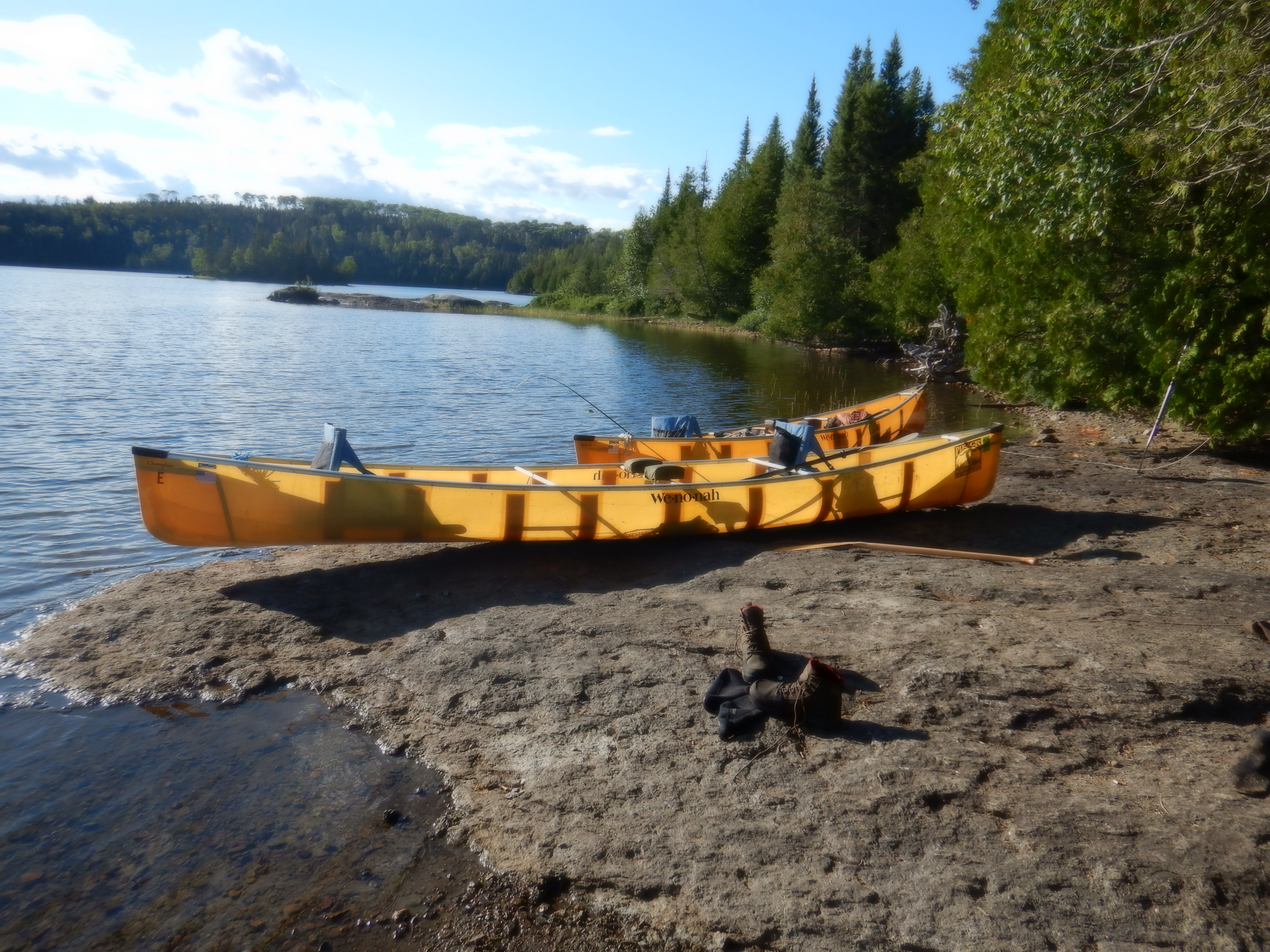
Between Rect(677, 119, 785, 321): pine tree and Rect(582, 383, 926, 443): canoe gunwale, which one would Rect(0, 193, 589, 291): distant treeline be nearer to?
Rect(677, 119, 785, 321): pine tree

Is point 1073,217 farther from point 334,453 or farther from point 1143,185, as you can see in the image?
point 334,453

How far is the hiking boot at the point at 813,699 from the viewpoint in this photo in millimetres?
4762

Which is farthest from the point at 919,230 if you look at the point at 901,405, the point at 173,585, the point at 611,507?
the point at 173,585

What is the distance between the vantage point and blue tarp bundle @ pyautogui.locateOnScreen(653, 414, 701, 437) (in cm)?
1325

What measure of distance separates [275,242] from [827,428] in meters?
128

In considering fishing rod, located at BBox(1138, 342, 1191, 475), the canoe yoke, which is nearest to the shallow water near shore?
the canoe yoke

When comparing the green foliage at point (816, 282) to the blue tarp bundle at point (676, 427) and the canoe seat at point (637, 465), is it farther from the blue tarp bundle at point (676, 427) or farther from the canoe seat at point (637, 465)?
the canoe seat at point (637, 465)

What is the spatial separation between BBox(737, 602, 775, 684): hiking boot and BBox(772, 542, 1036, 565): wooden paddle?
297 centimetres

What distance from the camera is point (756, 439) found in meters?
12.4

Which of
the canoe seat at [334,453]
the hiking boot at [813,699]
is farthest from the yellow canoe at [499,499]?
the hiking boot at [813,699]

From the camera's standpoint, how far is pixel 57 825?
459cm

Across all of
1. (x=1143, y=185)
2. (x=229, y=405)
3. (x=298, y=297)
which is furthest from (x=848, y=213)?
(x=298, y=297)

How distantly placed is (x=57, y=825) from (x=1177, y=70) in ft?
45.3

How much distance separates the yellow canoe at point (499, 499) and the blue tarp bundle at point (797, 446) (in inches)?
9.2
